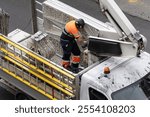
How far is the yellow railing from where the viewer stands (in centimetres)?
1067

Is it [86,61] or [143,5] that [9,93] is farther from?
[143,5]

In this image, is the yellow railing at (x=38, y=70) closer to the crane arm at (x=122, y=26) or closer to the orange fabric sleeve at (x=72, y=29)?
the orange fabric sleeve at (x=72, y=29)

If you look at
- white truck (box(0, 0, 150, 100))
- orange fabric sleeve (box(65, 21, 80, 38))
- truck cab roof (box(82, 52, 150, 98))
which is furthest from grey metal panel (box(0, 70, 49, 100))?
orange fabric sleeve (box(65, 21, 80, 38))

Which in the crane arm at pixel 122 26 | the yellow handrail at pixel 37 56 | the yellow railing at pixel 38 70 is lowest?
the yellow railing at pixel 38 70

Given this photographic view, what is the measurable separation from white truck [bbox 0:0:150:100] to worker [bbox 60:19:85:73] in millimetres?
232

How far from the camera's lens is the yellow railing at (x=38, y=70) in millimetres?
10672

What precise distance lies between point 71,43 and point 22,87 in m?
1.61

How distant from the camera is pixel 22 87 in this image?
38.3 ft

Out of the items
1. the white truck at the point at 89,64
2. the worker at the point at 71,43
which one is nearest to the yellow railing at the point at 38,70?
the white truck at the point at 89,64

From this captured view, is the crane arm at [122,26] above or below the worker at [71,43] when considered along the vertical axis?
above

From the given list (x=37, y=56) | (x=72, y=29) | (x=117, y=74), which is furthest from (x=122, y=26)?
(x=37, y=56)

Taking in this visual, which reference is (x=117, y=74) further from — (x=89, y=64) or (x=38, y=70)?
(x=38, y=70)

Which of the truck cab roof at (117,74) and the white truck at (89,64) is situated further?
the white truck at (89,64)

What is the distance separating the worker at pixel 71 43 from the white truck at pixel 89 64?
9.1 inches
